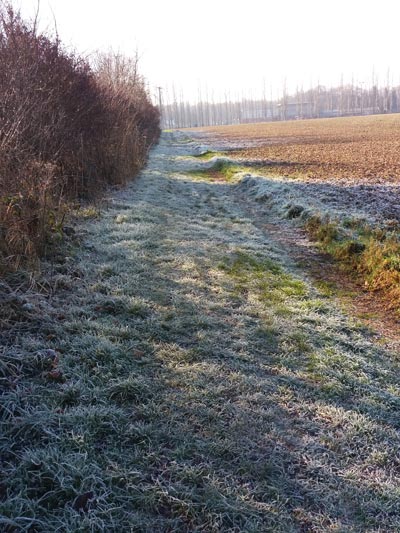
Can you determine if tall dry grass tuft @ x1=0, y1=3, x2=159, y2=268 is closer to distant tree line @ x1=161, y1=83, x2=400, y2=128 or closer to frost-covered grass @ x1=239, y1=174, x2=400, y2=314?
frost-covered grass @ x1=239, y1=174, x2=400, y2=314

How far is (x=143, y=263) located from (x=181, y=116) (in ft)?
450

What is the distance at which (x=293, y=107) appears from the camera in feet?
443

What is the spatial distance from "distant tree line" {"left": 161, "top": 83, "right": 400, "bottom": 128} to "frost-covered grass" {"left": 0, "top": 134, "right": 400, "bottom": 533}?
123076 mm

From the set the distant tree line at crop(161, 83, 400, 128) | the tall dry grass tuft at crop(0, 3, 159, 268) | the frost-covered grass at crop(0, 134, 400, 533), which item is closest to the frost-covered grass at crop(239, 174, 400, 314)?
the frost-covered grass at crop(0, 134, 400, 533)

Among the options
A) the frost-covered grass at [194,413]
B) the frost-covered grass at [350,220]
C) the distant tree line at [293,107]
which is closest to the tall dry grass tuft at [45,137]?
the frost-covered grass at [194,413]

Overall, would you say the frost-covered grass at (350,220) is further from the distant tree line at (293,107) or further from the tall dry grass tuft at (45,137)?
the distant tree line at (293,107)

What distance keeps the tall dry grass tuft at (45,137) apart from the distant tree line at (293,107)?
4526 inches

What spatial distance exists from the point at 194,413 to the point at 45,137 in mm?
5837

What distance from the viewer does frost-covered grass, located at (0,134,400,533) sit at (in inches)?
90.1

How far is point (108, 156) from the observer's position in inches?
469

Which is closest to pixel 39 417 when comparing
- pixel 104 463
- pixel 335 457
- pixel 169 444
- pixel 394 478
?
pixel 104 463

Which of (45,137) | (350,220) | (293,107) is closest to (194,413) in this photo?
(45,137)

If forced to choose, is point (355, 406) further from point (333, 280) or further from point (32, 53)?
point (32, 53)

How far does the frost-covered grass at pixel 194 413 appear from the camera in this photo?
2289 mm
